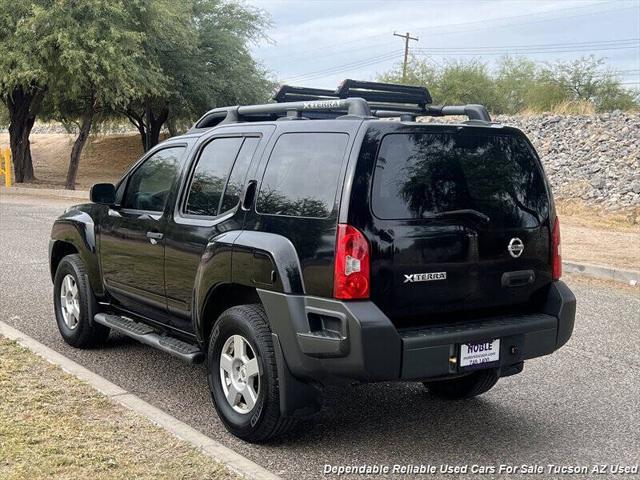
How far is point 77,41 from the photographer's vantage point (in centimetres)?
2612

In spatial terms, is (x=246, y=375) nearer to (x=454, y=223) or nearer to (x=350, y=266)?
(x=350, y=266)

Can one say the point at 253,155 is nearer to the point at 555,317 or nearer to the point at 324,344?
the point at 324,344

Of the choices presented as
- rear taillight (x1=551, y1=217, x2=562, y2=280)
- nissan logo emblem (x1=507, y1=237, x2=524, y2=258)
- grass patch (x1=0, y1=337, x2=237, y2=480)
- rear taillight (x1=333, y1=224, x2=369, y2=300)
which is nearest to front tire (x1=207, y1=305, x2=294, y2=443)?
grass patch (x1=0, y1=337, x2=237, y2=480)

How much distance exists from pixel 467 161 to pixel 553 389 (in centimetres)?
217

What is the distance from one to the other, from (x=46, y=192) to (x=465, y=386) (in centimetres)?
2370

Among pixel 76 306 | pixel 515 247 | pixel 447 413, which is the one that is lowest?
pixel 447 413

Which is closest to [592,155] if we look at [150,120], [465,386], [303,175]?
[465,386]

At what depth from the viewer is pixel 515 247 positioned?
4809 mm

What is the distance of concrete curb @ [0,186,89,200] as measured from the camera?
25.4m

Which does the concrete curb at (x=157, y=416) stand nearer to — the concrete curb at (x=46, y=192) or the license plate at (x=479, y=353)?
the license plate at (x=479, y=353)

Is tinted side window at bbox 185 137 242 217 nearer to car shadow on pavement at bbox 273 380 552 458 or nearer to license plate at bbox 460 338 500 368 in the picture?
car shadow on pavement at bbox 273 380 552 458

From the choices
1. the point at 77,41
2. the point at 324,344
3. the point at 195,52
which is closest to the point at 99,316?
the point at 324,344

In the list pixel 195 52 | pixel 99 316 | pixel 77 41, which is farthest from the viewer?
pixel 195 52

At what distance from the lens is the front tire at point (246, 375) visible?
14.7ft
